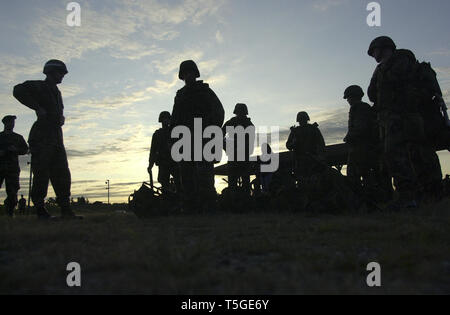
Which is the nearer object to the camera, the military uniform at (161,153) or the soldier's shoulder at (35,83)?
the soldier's shoulder at (35,83)

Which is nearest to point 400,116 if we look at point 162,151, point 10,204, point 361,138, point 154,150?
point 361,138

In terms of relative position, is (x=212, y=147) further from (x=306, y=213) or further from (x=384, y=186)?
(x=384, y=186)

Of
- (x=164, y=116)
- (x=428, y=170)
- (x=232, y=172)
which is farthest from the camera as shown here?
(x=164, y=116)

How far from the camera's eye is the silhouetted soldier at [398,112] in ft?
19.4

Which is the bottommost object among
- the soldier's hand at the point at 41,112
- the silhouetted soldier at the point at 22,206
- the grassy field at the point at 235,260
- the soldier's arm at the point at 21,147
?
the silhouetted soldier at the point at 22,206

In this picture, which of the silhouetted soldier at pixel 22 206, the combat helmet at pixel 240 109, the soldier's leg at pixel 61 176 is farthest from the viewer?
the silhouetted soldier at pixel 22 206

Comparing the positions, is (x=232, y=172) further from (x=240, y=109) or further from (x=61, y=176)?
(x=61, y=176)

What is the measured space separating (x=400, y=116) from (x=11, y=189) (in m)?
8.27

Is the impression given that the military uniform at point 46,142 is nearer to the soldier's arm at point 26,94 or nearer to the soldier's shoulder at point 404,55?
the soldier's arm at point 26,94

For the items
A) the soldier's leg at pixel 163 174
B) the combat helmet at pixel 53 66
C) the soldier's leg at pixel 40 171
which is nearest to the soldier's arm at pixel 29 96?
the combat helmet at pixel 53 66

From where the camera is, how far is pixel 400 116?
20.0ft

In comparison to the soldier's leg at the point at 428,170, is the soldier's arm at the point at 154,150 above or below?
above

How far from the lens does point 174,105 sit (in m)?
7.62
